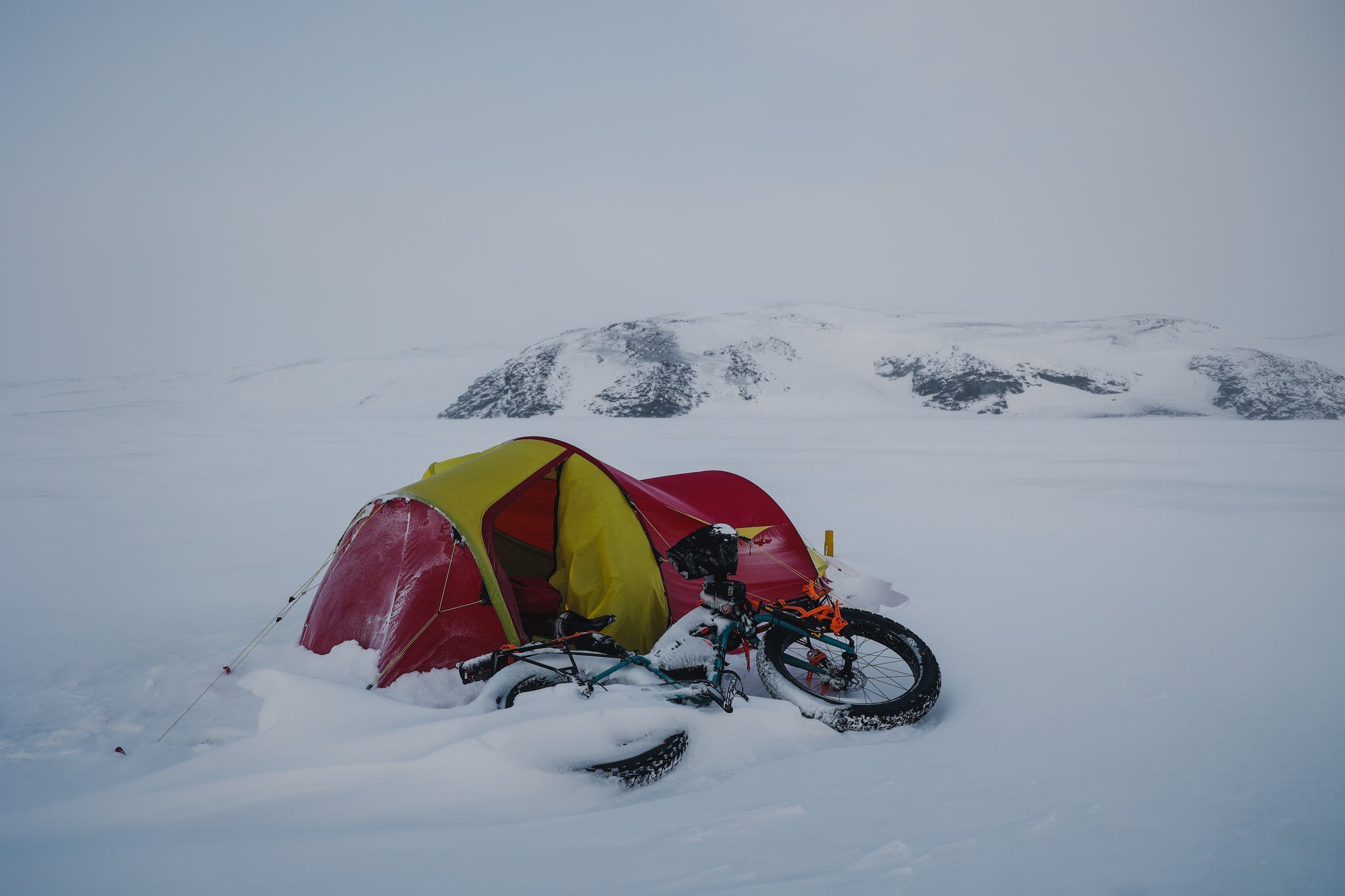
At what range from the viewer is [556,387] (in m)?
71.8

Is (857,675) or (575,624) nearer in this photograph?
(857,675)

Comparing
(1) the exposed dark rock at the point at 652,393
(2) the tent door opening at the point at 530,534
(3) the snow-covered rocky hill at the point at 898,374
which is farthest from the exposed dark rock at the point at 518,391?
(2) the tent door opening at the point at 530,534

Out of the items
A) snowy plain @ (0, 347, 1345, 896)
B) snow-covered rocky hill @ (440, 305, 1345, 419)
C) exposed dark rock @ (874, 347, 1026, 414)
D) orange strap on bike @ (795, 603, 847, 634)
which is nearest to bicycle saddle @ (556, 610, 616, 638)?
snowy plain @ (0, 347, 1345, 896)

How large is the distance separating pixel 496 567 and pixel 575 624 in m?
0.80

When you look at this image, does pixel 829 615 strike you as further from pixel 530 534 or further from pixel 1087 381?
pixel 1087 381

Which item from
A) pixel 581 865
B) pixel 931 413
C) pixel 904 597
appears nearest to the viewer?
pixel 581 865

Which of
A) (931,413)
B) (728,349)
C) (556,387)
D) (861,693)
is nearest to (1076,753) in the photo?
(861,693)

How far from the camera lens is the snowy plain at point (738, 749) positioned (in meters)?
2.76

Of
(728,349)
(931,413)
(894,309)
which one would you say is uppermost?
(894,309)

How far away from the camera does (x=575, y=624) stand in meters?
5.19

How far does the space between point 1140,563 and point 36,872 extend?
33.2ft

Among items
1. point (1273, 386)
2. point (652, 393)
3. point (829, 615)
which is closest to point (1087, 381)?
point (1273, 386)

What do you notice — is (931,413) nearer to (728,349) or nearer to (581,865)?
(728,349)

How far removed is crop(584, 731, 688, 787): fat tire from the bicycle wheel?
41.0 inches
